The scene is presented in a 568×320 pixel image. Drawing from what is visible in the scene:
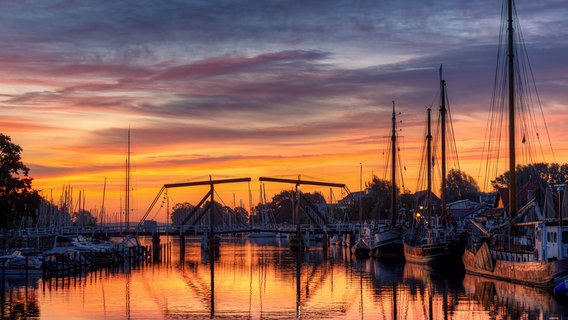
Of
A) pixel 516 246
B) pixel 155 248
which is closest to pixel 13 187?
pixel 155 248

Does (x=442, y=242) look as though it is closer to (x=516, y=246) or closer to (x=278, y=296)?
(x=516, y=246)

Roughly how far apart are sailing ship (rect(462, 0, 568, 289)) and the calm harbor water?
1.10 m

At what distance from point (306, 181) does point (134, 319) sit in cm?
9349

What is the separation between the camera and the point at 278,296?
54500 mm

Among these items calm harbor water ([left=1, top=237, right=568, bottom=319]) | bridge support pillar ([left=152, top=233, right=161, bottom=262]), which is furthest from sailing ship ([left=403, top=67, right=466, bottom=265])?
bridge support pillar ([left=152, top=233, right=161, bottom=262])

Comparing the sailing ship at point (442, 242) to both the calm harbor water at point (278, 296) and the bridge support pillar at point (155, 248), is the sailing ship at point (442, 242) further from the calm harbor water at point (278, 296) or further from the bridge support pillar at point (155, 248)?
the bridge support pillar at point (155, 248)

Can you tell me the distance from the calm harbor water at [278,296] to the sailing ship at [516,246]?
1.10 m

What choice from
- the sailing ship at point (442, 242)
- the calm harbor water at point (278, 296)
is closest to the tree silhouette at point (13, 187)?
the calm harbor water at point (278, 296)

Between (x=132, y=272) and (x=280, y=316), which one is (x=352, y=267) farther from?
(x=280, y=316)

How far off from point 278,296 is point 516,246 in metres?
18.6

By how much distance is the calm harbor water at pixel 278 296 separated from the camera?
149 ft

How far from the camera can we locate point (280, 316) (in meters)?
43.9

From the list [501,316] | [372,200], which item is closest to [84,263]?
[501,316]

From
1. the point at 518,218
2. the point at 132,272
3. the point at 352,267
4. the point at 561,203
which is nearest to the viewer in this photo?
the point at 561,203
